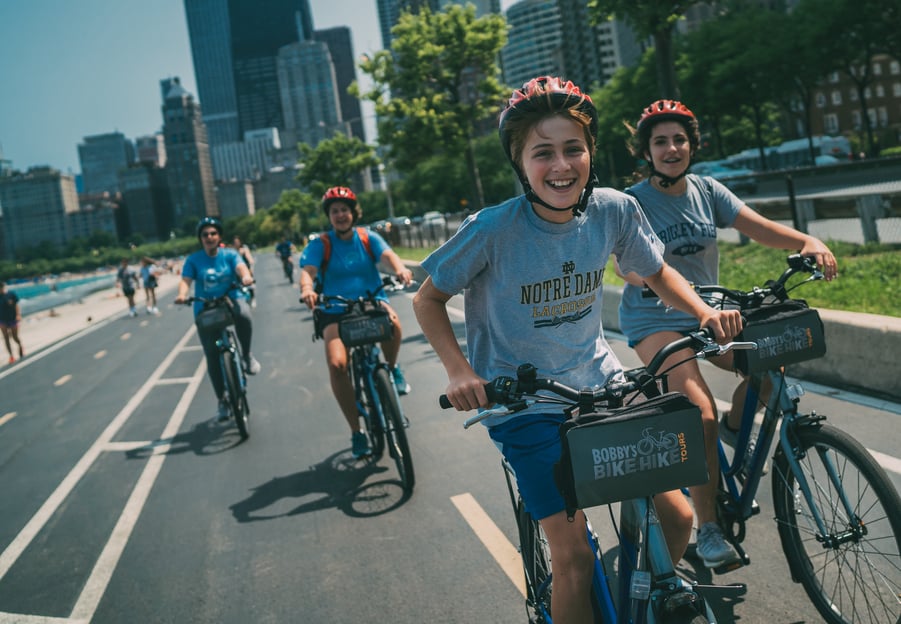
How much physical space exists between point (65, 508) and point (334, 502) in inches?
90.6

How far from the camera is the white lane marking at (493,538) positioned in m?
4.23

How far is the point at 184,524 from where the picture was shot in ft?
18.7

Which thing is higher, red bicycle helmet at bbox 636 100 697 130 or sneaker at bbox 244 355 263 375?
red bicycle helmet at bbox 636 100 697 130

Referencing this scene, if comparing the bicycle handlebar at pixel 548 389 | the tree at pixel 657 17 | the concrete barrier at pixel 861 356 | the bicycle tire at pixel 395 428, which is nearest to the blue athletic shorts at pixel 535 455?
the bicycle handlebar at pixel 548 389

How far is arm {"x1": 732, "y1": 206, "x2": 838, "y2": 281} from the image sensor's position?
3.60 metres

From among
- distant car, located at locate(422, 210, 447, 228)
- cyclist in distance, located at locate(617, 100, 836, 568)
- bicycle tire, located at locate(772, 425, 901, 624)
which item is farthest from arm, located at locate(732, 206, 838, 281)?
distant car, located at locate(422, 210, 447, 228)

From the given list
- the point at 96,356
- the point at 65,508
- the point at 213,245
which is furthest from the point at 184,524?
the point at 96,356

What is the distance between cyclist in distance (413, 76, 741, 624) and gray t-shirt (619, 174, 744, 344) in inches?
44.4

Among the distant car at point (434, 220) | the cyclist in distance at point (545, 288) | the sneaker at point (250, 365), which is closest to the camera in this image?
the cyclist in distance at point (545, 288)

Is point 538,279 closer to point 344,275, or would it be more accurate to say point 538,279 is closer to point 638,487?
point 638,487

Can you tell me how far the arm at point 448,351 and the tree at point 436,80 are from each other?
28674mm

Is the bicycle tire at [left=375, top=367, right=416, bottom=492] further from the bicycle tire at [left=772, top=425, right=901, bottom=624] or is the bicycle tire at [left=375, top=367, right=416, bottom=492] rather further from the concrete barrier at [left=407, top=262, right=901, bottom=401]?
the concrete barrier at [left=407, top=262, right=901, bottom=401]

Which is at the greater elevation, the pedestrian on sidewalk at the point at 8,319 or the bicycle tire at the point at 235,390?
the pedestrian on sidewalk at the point at 8,319

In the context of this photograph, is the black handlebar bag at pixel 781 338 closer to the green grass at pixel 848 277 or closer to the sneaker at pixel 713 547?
the sneaker at pixel 713 547
